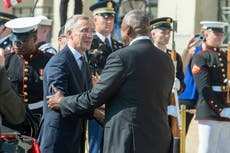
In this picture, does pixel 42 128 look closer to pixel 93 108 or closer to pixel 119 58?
pixel 93 108

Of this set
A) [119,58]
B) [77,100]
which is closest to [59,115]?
[77,100]

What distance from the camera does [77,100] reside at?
5941mm

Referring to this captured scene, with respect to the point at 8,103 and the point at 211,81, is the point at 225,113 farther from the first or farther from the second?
the point at 8,103

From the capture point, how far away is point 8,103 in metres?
5.21

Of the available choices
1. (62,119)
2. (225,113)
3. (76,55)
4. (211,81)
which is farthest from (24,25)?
(225,113)

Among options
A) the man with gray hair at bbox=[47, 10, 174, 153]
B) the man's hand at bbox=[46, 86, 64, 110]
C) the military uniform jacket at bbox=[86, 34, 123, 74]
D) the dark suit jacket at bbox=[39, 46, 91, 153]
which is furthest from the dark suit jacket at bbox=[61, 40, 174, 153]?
the military uniform jacket at bbox=[86, 34, 123, 74]

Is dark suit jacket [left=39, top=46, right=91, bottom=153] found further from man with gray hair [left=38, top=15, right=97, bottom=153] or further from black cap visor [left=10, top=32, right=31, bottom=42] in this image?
black cap visor [left=10, top=32, right=31, bottom=42]

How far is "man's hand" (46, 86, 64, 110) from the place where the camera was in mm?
6043

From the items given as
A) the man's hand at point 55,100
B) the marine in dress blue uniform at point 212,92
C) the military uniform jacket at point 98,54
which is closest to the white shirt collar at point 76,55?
the man's hand at point 55,100

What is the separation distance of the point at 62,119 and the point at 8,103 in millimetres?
998

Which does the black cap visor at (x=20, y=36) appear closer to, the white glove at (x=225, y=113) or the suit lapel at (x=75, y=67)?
the suit lapel at (x=75, y=67)

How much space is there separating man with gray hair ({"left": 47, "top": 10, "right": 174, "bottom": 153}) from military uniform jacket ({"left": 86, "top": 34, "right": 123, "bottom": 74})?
209 centimetres

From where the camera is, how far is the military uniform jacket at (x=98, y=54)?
8.05 metres

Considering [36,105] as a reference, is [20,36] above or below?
above
